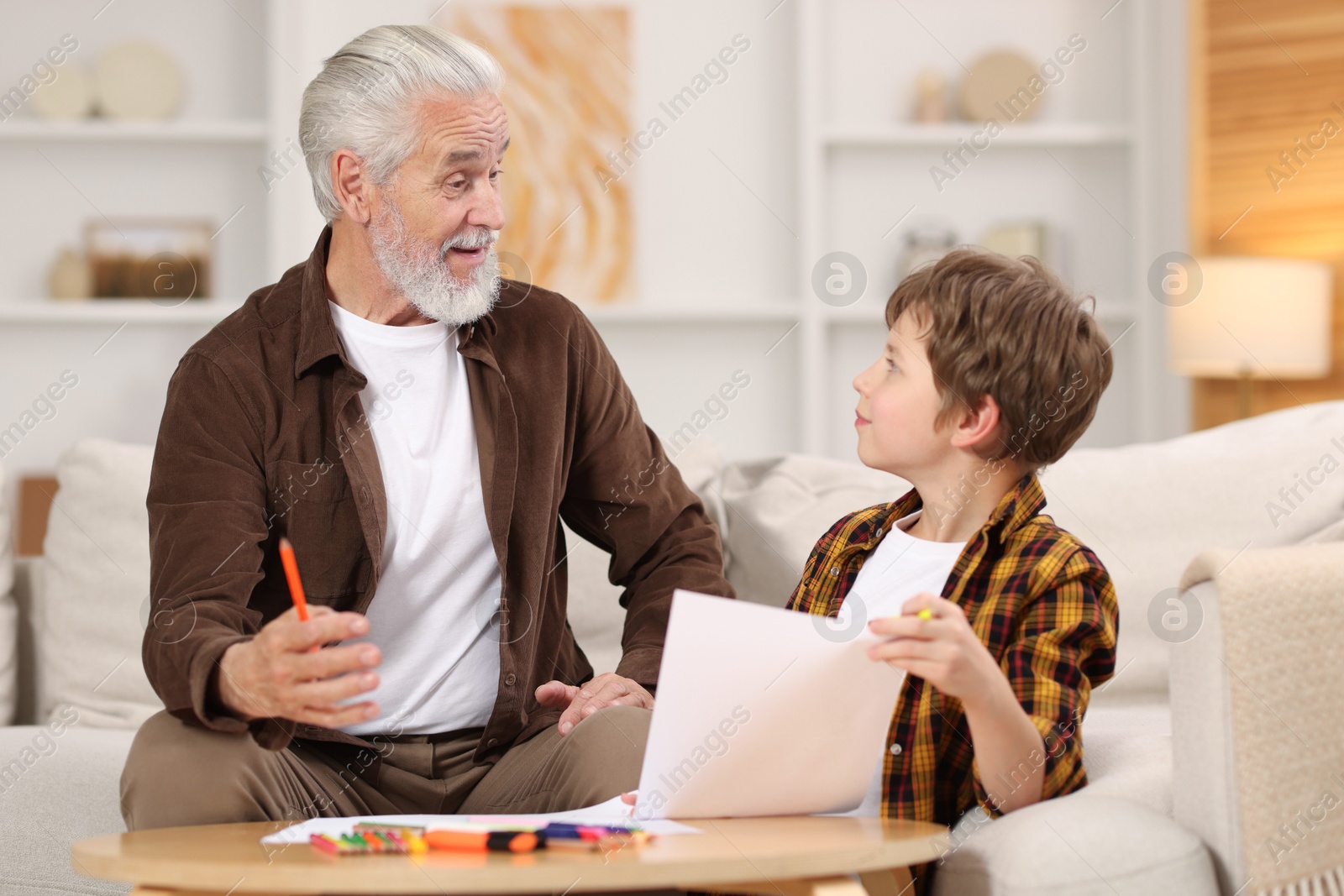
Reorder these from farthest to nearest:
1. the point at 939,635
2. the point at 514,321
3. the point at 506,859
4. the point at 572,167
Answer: the point at 572,167 < the point at 514,321 < the point at 939,635 < the point at 506,859

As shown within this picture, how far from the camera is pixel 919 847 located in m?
0.93

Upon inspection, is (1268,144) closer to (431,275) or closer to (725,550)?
(725,550)

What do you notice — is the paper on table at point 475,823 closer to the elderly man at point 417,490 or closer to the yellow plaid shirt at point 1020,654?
the elderly man at point 417,490

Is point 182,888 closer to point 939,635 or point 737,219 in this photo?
point 939,635

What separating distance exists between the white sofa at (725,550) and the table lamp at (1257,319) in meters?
1.41

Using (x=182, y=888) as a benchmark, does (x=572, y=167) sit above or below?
above

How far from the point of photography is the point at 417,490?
1.49m

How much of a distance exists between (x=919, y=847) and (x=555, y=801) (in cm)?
48

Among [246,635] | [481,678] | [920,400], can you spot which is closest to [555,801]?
[481,678]

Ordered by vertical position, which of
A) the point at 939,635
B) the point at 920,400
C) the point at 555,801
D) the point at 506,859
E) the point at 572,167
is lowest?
the point at 555,801

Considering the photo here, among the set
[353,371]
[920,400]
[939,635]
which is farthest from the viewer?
[353,371]

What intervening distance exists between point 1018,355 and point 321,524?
0.79 m

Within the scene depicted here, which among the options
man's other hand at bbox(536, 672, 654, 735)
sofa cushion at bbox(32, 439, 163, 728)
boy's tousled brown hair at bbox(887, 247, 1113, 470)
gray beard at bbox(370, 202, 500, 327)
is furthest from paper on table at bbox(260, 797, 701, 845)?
sofa cushion at bbox(32, 439, 163, 728)

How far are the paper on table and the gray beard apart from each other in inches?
26.4
